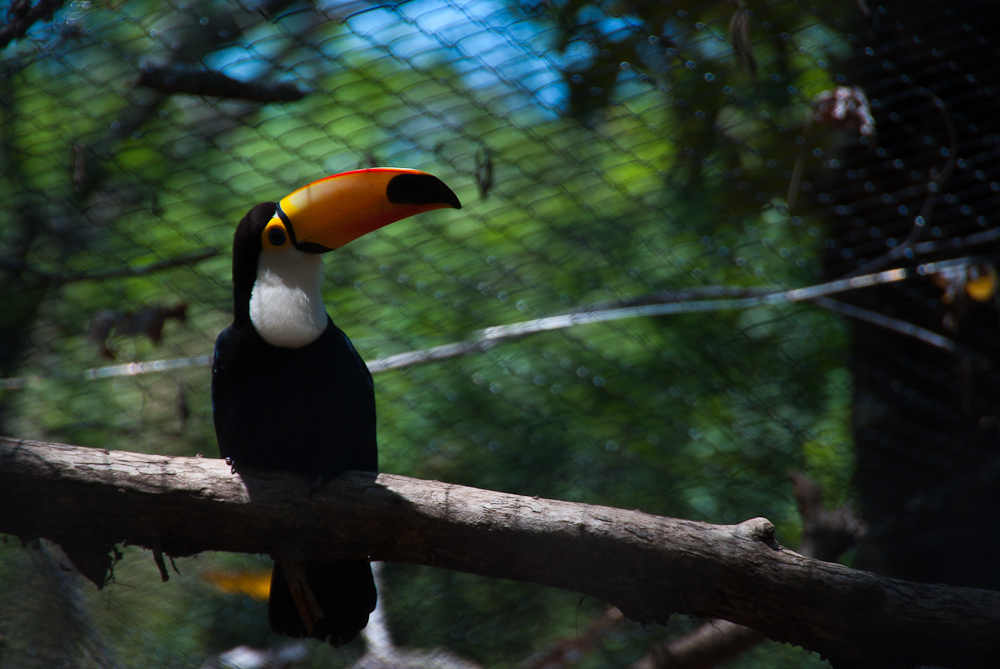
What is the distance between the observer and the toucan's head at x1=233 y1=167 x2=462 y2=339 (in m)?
1.86

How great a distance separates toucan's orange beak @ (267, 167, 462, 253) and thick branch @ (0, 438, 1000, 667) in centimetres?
61

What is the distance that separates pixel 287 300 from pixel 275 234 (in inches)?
6.9

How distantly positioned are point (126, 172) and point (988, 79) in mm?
2836

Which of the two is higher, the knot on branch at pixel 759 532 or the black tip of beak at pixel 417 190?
the black tip of beak at pixel 417 190

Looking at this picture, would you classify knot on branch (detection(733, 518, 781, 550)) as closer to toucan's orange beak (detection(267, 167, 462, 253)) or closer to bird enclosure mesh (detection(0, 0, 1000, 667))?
toucan's orange beak (detection(267, 167, 462, 253))

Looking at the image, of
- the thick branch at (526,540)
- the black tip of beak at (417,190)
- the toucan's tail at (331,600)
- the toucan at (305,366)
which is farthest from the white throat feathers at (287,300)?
the toucan's tail at (331,600)

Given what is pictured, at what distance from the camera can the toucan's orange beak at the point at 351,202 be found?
6.11ft

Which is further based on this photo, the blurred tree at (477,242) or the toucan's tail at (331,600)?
the blurred tree at (477,242)

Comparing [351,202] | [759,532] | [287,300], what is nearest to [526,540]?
[759,532]

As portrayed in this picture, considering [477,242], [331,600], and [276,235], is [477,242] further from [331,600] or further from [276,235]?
[331,600]

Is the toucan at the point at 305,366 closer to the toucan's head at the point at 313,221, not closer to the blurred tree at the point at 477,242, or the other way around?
the toucan's head at the point at 313,221

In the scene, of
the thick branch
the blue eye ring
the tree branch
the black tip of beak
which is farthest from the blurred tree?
the thick branch

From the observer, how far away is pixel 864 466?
3.21 metres

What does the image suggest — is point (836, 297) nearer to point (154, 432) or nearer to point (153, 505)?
point (153, 505)
